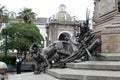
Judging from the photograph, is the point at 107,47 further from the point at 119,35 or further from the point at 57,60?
the point at 57,60

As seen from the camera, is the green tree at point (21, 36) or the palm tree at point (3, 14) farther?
the palm tree at point (3, 14)

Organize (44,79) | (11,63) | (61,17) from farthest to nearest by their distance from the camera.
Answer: (61,17) → (11,63) → (44,79)

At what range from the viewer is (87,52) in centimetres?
945

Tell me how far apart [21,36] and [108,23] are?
36.5m

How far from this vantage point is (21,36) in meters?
47.0

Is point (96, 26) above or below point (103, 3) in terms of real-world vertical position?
below

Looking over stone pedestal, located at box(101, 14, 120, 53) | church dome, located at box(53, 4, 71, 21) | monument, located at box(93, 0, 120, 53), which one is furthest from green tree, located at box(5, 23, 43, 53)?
stone pedestal, located at box(101, 14, 120, 53)

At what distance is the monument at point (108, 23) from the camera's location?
10040mm

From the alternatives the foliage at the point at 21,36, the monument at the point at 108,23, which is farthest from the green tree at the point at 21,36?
the monument at the point at 108,23

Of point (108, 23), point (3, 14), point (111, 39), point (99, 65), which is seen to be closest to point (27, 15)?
point (3, 14)

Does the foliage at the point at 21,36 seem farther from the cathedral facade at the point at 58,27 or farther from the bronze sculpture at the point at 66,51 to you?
the bronze sculpture at the point at 66,51

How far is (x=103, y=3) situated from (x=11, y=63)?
22.1 metres

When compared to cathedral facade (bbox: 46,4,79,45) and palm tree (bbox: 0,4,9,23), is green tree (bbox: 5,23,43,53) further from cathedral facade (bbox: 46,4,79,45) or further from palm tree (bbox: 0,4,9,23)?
cathedral facade (bbox: 46,4,79,45)

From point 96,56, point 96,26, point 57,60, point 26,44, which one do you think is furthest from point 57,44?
point 26,44
